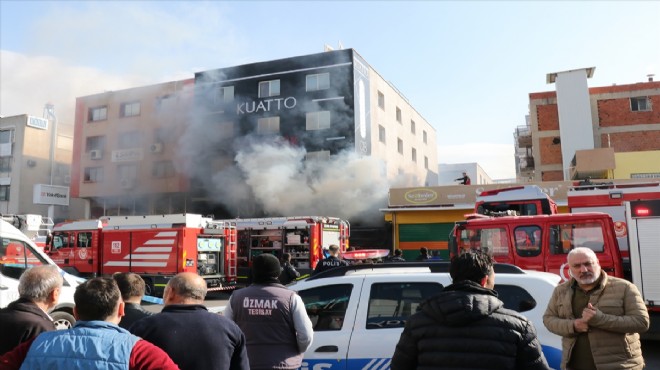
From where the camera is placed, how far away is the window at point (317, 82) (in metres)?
28.5

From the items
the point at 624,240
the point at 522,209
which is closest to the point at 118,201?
the point at 522,209

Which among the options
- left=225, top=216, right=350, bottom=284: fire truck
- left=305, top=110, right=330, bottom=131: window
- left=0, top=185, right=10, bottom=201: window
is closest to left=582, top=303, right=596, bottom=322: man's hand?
left=225, top=216, right=350, bottom=284: fire truck

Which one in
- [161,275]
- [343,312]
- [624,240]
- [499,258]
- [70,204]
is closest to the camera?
[343,312]

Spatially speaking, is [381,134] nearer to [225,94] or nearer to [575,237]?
[225,94]

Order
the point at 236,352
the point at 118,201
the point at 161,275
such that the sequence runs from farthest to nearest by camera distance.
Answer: the point at 118,201, the point at 161,275, the point at 236,352

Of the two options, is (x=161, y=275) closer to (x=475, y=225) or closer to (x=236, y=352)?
(x=475, y=225)

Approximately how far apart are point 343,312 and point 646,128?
30.8 meters

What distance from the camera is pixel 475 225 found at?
28.0 ft

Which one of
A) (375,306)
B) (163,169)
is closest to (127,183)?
(163,169)

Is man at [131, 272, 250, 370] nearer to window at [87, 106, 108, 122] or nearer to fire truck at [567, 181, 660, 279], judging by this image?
fire truck at [567, 181, 660, 279]

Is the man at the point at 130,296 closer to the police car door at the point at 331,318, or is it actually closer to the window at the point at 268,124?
the police car door at the point at 331,318

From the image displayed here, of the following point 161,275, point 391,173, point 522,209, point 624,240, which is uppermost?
point 391,173

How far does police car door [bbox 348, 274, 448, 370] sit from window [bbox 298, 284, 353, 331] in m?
0.16

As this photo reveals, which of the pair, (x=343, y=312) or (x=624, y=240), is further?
(x=624, y=240)
